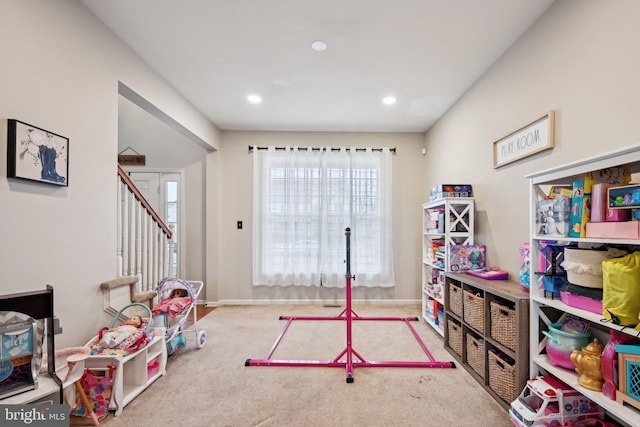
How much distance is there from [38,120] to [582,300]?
3.05 meters

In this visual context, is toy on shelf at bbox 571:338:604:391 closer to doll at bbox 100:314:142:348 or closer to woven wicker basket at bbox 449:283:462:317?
woven wicker basket at bbox 449:283:462:317

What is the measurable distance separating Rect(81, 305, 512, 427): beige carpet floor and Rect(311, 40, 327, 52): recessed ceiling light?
262 cm

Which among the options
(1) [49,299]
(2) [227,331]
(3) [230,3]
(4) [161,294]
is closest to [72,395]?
(1) [49,299]

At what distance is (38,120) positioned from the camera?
1.64 m

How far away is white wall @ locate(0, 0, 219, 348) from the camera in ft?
4.96

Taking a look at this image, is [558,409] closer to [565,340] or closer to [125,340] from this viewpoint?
[565,340]

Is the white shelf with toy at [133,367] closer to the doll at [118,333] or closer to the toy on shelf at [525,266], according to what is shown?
the doll at [118,333]

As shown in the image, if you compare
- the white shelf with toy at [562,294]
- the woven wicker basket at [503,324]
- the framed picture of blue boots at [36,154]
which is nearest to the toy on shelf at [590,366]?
the white shelf with toy at [562,294]

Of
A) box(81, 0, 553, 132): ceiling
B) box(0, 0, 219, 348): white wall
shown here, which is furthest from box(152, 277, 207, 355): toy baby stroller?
box(81, 0, 553, 132): ceiling

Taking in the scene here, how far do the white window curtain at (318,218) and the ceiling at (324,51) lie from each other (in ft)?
3.08

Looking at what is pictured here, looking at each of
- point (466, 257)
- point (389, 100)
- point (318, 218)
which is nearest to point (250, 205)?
point (318, 218)

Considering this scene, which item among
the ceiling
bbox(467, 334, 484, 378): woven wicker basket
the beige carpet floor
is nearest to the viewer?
the beige carpet floor

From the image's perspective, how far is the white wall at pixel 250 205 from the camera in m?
4.36

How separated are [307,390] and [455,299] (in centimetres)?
153
